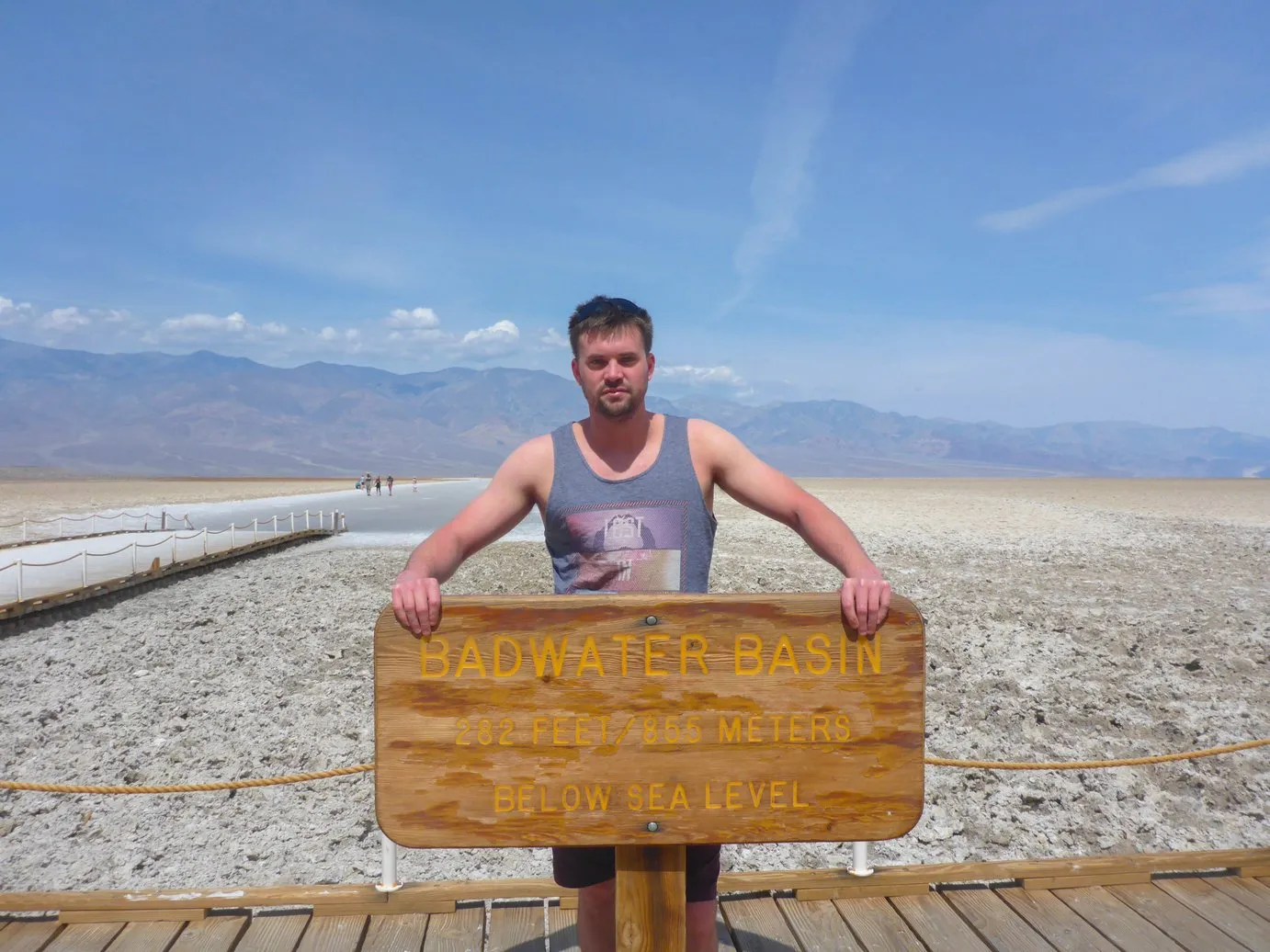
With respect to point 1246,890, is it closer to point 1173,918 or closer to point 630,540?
point 1173,918

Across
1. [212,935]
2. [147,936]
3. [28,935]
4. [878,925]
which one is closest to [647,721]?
[878,925]

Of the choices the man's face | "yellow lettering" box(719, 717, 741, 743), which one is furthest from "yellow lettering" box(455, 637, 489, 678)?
the man's face

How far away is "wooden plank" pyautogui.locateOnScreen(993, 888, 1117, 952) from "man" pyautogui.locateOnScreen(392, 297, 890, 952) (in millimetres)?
1683

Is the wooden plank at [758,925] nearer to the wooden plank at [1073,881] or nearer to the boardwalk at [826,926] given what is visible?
the boardwalk at [826,926]

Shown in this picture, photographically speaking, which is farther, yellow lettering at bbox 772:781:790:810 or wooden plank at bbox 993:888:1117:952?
wooden plank at bbox 993:888:1117:952

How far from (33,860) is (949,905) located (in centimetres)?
614

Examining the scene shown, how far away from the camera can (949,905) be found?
3531mm

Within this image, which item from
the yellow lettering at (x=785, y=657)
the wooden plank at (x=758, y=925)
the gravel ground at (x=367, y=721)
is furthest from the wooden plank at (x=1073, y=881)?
the yellow lettering at (x=785, y=657)

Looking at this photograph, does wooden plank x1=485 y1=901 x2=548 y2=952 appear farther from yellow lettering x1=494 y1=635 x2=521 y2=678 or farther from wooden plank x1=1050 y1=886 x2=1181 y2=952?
wooden plank x1=1050 y1=886 x2=1181 y2=952

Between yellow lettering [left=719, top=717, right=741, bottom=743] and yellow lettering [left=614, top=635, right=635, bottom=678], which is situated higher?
yellow lettering [left=614, top=635, right=635, bottom=678]

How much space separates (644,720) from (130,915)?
2.78 metres

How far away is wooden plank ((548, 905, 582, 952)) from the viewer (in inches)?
130

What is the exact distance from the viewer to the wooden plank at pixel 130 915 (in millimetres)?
3395

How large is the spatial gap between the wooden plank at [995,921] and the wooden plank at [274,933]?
2.75 m
